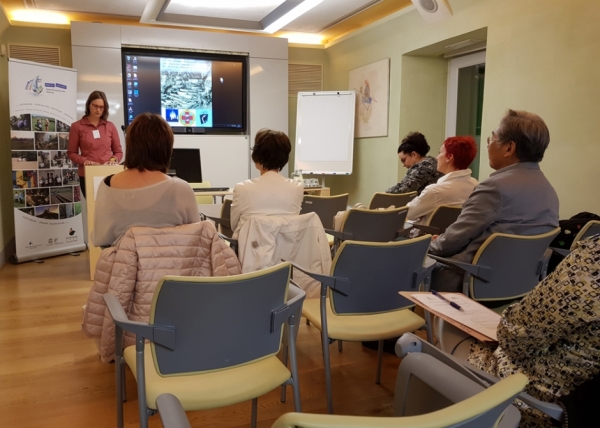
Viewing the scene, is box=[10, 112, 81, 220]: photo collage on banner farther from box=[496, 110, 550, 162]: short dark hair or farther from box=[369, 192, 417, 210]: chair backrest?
box=[496, 110, 550, 162]: short dark hair

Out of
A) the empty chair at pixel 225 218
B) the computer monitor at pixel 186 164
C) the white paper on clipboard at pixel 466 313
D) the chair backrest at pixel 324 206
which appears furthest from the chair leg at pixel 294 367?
the computer monitor at pixel 186 164

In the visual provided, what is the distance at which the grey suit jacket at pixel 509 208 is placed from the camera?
213 cm

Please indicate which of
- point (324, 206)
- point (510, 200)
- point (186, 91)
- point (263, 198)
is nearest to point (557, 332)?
point (510, 200)

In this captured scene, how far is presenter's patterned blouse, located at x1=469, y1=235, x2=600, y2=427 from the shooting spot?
0.94 metres

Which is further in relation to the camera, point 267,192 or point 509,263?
point 267,192

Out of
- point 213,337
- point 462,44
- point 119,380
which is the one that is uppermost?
point 462,44

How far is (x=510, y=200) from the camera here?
2.13m

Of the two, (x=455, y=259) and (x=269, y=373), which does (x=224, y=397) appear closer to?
(x=269, y=373)

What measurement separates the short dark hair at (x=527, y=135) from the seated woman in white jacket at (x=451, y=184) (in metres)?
0.86

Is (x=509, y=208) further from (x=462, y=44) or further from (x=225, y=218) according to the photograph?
(x=462, y=44)

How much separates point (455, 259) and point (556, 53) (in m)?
2.56

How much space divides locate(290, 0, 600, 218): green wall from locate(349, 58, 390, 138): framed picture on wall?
0.13 metres

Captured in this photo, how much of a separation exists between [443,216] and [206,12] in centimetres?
452

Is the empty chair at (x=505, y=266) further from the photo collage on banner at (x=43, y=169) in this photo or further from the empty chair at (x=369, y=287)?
the photo collage on banner at (x=43, y=169)
